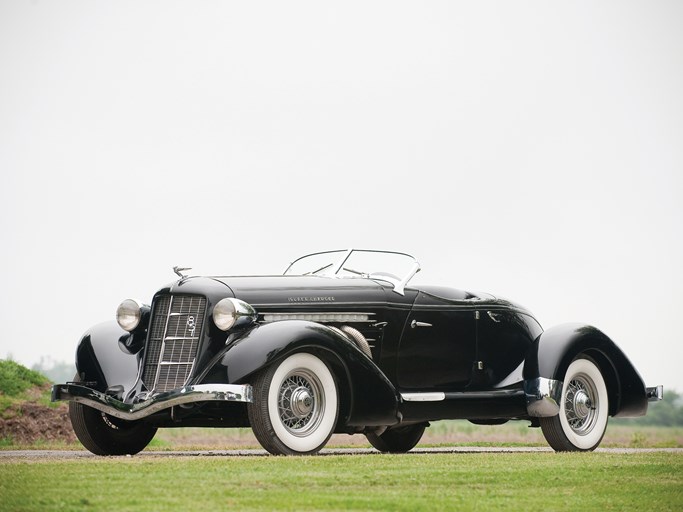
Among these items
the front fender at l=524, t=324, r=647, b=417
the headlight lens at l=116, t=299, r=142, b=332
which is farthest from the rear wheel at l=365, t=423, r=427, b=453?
the headlight lens at l=116, t=299, r=142, b=332

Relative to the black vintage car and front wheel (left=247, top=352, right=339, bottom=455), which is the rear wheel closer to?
the black vintage car

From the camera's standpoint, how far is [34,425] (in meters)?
17.9

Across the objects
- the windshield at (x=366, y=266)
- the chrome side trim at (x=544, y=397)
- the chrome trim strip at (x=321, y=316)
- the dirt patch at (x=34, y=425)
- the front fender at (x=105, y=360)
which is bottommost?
the dirt patch at (x=34, y=425)

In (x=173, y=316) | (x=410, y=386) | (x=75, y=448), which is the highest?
(x=173, y=316)

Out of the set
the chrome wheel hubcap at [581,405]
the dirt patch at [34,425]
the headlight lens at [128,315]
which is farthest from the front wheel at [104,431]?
the dirt patch at [34,425]

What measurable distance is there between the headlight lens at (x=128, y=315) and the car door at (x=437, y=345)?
2970 mm

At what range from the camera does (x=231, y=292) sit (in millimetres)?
11703

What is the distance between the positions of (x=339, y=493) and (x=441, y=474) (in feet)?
5.35

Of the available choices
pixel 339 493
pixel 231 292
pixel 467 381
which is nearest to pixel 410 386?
pixel 467 381

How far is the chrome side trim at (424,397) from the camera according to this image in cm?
1233

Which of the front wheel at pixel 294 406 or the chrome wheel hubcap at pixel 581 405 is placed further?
the chrome wheel hubcap at pixel 581 405

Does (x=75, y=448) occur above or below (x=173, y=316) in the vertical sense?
below

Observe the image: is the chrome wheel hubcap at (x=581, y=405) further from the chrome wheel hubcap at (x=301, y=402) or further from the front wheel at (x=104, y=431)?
the front wheel at (x=104, y=431)

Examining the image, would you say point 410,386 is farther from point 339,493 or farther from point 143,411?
point 339,493
